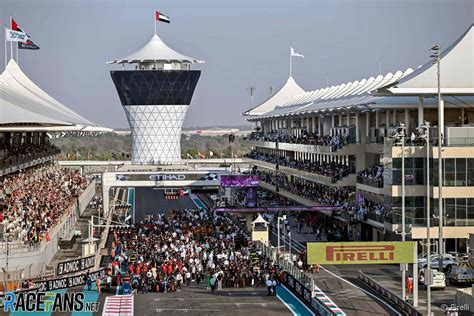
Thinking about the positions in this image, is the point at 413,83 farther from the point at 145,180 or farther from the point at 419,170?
the point at 145,180

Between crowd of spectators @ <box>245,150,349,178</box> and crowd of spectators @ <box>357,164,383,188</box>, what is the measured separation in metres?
4.83

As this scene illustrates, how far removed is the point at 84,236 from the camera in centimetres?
7462

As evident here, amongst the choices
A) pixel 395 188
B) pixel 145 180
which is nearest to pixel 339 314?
pixel 395 188

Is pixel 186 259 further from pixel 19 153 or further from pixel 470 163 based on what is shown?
pixel 19 153

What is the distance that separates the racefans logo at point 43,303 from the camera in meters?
42.6

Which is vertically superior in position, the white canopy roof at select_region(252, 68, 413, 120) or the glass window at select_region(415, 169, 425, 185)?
the white canopy roof at select_region(252, 68, 413, 120)

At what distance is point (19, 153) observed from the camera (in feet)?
286

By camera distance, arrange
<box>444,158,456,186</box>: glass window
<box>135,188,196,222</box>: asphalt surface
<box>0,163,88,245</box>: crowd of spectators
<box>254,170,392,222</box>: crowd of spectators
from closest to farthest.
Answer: <box>0,163,88,245</box>: crowd of spectators → <box>444,158,456,186</box>: glass window → <box>254,170,392,222</box>: crowd of spectators → <box>135,188,196,222</box>: asphalt surface

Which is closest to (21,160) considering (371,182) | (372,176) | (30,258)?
(372,176)

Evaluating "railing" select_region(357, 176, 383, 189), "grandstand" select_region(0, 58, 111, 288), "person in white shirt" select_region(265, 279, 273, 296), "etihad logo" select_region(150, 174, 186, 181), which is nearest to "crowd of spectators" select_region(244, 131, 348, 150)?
"railing" select_region(357, 176, 383, 189)

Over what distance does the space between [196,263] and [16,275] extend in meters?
9.02

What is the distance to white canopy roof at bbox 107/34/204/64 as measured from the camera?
13850 centimetres

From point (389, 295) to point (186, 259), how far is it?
1241 centimetres

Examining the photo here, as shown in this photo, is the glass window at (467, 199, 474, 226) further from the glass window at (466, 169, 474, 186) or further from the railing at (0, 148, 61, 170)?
the railing at (0, 148, 61, 170)
